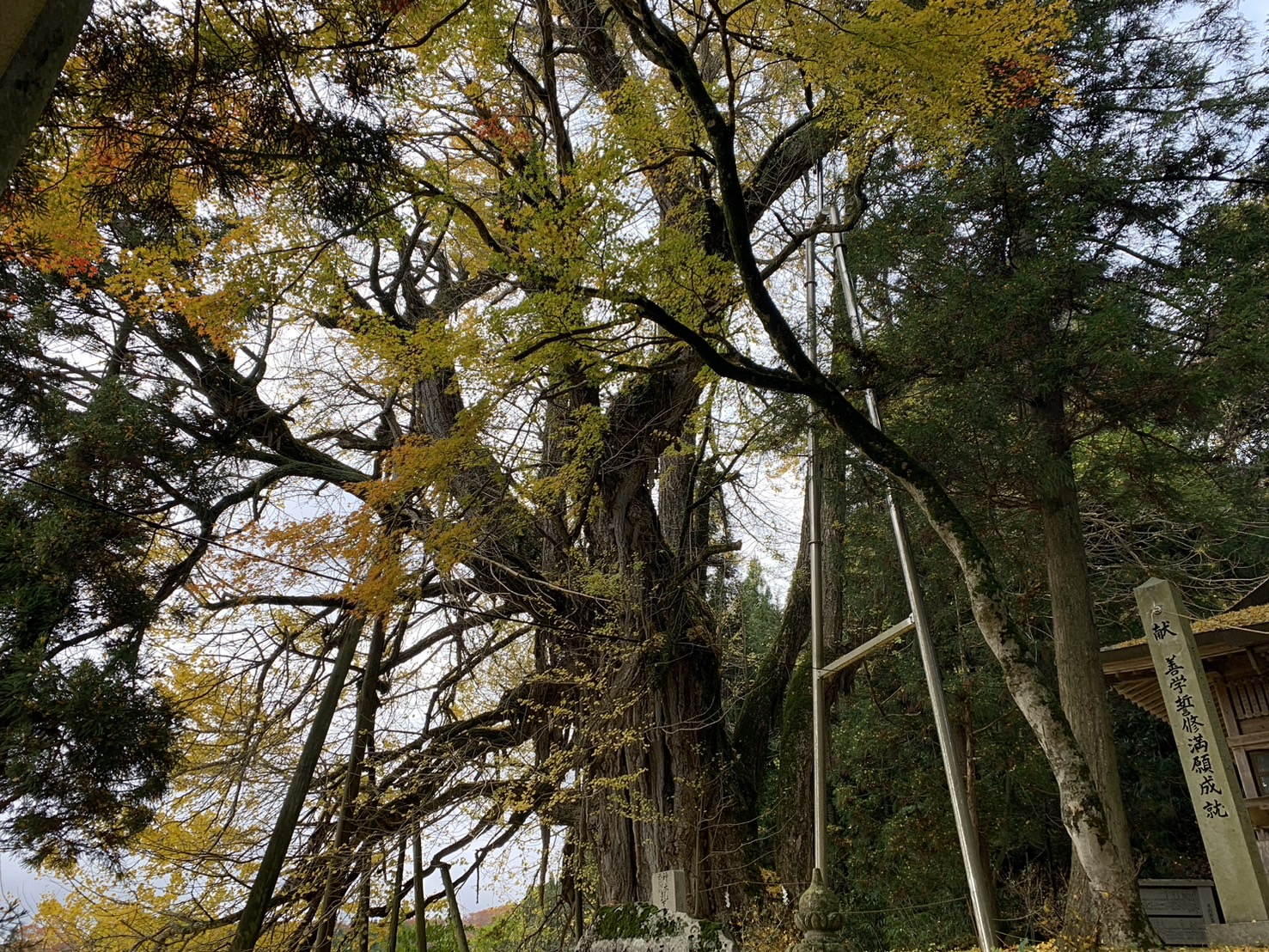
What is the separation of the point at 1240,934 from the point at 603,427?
5124 millimetres

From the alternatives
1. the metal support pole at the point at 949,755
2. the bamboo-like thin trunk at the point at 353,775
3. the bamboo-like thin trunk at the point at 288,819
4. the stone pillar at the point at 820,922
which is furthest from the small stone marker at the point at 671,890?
the bamboo-like thin trunk at the point at 353,775

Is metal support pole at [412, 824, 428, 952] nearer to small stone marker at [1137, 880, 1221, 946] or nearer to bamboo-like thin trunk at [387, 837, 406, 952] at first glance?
bamboo-like thin trunk at [387, 837, 406, 952]

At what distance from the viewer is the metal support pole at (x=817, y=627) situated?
4590 mm

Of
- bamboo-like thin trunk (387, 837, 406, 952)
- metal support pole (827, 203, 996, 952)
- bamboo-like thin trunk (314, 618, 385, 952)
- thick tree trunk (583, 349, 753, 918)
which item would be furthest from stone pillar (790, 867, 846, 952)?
bamboo-like thin trunk (314, 618, 385, 952)

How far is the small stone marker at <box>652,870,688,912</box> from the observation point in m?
3.76

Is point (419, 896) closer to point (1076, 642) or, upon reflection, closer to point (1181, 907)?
point (1076, 642)

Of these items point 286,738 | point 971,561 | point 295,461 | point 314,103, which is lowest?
point 286,738

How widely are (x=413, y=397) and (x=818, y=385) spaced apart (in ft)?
14.1

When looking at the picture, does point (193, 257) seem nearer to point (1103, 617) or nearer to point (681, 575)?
point (681, 575)

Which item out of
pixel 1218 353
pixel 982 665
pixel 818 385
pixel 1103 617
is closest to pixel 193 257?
pixel 818 385

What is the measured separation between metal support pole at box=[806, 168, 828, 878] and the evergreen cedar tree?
0.31m

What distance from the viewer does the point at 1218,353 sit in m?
5.39

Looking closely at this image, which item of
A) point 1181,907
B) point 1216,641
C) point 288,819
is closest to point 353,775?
point 288,819

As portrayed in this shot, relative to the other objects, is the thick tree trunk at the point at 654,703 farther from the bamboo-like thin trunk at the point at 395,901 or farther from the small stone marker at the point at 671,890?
the small stone marker at the point at 671,890
